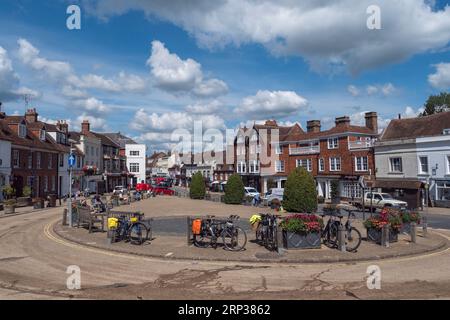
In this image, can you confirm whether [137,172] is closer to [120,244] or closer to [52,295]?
[120,244]

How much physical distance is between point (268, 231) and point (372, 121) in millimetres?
40926

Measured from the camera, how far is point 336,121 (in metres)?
50.4

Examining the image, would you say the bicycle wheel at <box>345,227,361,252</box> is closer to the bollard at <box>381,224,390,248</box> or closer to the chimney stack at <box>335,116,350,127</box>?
the bollard at <box>381,224,390,248</box>

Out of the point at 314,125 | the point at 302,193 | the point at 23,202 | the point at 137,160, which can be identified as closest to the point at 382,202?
the point at 302,193

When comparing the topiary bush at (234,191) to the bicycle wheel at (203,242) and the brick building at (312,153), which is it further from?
the bicycle wheel at (203,242)

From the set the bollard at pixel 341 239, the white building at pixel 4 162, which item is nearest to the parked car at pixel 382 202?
the bollard at pixel 341 239

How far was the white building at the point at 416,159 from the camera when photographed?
118ft

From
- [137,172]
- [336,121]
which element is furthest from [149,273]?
[137,172]

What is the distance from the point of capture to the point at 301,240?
1279 cm

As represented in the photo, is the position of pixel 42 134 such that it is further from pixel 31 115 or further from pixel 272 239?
pixel 272 239

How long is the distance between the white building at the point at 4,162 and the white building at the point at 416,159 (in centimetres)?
3782

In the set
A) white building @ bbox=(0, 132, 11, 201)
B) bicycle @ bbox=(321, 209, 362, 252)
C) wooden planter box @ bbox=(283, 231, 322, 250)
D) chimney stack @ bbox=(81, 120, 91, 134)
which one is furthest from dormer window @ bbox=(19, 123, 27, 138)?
bicycle @ bbox=(321, 209, 362, 252)

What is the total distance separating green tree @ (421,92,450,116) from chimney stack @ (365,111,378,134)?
27636 mm
